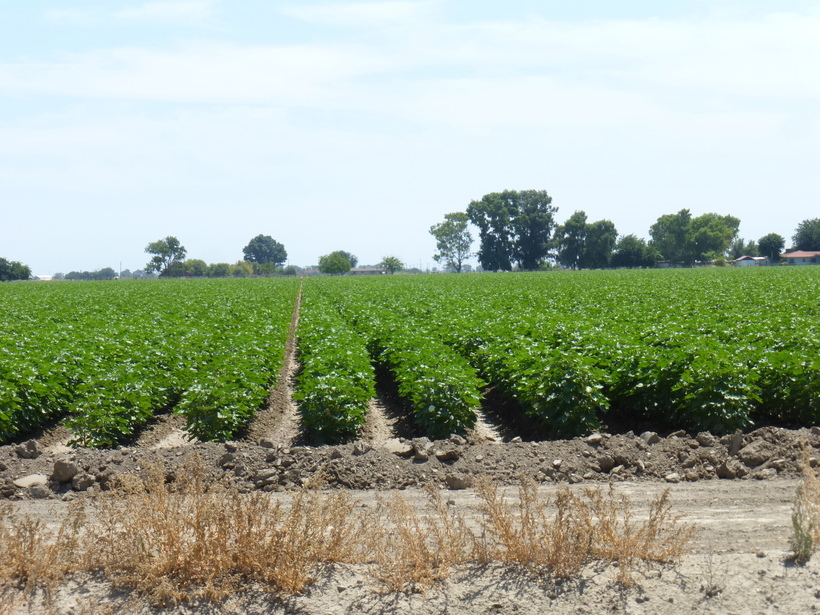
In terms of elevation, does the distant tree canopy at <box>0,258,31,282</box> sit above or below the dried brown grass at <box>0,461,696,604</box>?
above

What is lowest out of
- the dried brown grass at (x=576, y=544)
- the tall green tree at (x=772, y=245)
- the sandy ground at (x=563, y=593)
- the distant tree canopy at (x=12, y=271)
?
the sandy ground at (x=563, y=593)

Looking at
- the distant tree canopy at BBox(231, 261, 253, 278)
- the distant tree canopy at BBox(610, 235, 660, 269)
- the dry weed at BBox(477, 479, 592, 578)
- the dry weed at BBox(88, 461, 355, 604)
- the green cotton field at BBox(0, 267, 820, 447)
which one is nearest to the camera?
the dry weed at BBox(88, 461, 355, 604)

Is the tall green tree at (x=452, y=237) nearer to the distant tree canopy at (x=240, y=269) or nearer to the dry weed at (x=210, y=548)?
the distant tree canopy at (x=240, y=269)

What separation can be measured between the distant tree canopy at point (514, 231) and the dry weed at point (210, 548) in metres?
126

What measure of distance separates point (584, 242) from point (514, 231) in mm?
13964

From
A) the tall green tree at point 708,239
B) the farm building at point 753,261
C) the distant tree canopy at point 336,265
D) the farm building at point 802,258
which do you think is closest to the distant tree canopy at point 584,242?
the tall green tree at point 708,239

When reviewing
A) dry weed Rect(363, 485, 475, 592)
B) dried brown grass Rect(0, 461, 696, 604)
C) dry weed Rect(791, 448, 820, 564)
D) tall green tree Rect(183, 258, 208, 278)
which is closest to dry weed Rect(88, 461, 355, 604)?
dried brown grass Rect(0, 461, 696, 604)

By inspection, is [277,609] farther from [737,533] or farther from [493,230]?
[493,230]

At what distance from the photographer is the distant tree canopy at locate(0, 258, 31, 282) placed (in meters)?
130

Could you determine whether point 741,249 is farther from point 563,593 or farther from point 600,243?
point 563,593

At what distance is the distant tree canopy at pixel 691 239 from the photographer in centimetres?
13312

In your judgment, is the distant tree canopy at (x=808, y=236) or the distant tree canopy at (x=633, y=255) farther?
the distant tree canopy at (x=808, y=236)

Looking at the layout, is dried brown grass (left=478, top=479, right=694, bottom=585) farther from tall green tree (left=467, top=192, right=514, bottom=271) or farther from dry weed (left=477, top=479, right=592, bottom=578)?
tall green tree (left=467, top=192, right=514, bottom=271)

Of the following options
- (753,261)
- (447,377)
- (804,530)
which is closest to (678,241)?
(753,261)
